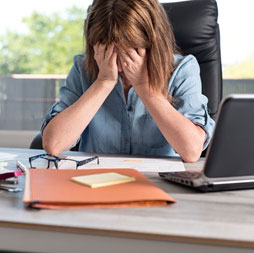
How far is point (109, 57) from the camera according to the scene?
1362mm

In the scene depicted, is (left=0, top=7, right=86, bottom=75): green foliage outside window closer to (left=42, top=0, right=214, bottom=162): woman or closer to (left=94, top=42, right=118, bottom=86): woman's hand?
(left=42, top=0, right=214, bottom=162): woman

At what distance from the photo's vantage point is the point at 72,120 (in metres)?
1.38

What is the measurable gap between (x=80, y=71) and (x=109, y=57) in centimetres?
23

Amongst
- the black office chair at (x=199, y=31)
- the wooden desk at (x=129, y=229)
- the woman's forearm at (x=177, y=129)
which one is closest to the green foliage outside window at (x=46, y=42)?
the black office chair at (x=199, y=31)

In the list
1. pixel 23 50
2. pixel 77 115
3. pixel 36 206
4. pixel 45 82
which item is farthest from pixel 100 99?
pixel 23 50

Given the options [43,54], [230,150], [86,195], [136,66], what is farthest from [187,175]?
[43,54]

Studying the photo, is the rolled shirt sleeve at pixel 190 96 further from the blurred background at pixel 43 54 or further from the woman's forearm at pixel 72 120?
the blurred background at pixel 43 54

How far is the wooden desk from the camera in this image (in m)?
0.58

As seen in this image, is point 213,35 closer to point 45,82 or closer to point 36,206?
point 36,206

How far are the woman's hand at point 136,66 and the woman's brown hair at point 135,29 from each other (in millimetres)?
14

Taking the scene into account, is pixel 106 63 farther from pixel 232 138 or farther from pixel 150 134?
pixel 232 138

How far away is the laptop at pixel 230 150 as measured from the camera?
0.75m

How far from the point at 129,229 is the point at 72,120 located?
0.82 meters

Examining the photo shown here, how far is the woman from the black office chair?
19cm
